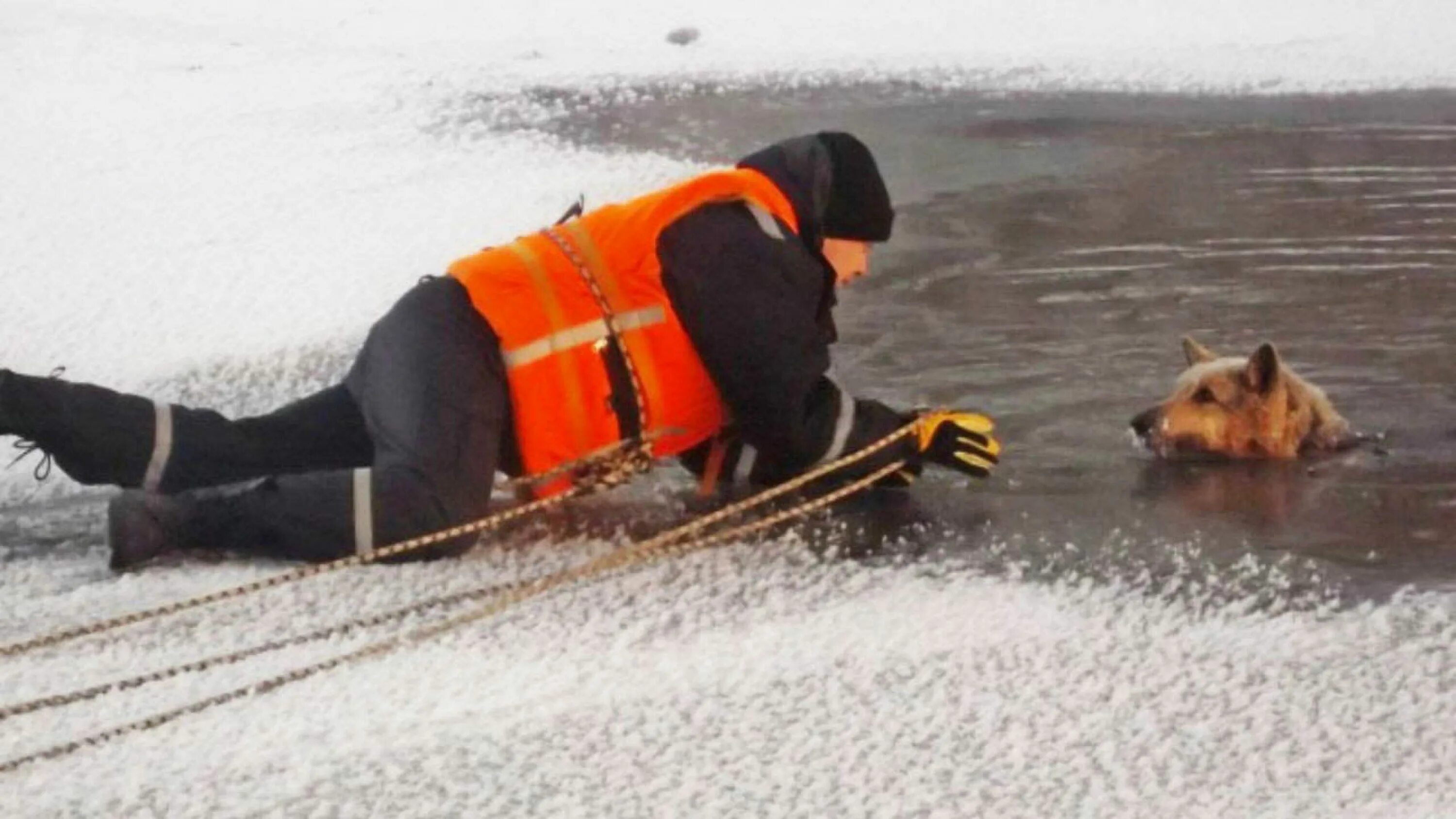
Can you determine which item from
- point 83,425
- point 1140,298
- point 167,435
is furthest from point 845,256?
point 1140,298

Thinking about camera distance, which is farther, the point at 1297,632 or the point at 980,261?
the point at 980,261

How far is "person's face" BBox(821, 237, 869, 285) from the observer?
13.5 feet

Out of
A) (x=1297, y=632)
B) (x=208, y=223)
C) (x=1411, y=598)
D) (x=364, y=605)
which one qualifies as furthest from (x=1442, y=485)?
(x=208, y=223)

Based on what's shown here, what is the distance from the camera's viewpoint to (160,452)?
13.3ft

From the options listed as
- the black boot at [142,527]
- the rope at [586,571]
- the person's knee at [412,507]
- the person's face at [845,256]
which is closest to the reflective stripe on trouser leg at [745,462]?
the rope at [586,571]

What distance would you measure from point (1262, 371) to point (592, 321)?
1.61 meters

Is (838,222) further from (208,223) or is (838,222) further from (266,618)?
(208,223)

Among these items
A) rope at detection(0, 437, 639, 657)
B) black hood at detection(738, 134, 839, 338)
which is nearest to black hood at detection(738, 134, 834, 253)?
black hood at detection(738, 134, 839, 338)

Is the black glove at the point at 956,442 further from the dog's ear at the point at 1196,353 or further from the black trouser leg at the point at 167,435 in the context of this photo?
the black trouser leg at the point at 167,435

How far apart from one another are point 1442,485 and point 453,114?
5533 mm

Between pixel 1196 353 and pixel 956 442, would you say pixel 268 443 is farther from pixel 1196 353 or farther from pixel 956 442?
pixel 1196 353

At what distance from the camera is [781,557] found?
397 cm

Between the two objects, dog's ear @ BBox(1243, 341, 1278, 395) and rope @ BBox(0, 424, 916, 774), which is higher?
dog's ear @ BBox(1243, 341, 1278, 395)

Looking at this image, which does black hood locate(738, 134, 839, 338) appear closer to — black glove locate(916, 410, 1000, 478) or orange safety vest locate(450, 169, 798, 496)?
orange safety vest locate(450, 169, 798, 496)
